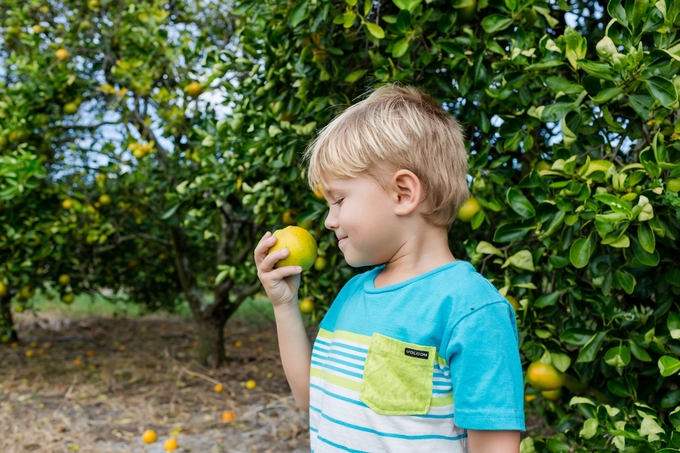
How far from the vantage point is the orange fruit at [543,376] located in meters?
1.79

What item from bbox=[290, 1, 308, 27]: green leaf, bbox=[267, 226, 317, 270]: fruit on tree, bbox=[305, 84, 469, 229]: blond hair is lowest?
bbox=[267, 226, 317, 270]: fruit on tree

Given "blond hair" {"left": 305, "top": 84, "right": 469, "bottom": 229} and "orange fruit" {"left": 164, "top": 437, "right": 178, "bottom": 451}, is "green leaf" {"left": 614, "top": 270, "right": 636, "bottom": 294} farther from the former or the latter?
"orange fruit" {"left": 164, "top": 437, "right": 178, "bottom": 451}

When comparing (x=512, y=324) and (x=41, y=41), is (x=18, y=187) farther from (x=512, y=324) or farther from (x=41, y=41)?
(x=512, y=324)

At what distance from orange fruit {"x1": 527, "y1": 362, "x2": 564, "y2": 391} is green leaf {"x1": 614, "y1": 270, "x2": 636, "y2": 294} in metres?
0.32

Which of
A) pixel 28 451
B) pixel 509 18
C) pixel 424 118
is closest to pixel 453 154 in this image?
pixel 424 118

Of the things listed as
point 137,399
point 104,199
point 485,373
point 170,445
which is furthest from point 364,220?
Result: point 104,199

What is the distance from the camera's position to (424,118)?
1.26 m

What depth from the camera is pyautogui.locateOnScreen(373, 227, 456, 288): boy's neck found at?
4.12 feet

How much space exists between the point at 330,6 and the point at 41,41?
9.51ft

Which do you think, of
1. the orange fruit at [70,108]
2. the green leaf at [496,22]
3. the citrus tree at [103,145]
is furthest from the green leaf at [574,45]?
the orange fruit at [70,108]

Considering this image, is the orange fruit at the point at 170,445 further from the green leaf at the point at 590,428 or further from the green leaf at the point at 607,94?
the green leaf at the point at 607,94

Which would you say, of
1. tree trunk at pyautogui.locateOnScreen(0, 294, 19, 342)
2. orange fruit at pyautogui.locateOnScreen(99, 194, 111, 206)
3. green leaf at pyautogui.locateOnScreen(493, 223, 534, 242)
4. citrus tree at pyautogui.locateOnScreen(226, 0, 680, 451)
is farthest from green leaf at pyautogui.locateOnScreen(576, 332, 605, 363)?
tree trunk at pyautogui.locateOnScreen(0, 294, 19, 342)

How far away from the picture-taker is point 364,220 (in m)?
1.21

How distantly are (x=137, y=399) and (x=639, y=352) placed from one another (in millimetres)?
3163
